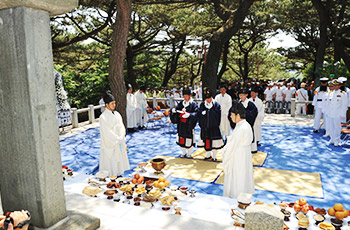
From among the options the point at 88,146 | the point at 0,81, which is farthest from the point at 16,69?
the point at 88,146

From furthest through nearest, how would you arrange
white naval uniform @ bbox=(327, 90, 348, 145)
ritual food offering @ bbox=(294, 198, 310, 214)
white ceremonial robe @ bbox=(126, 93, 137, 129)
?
white ceremonial robe @ bbox=(126, 93, 137, 129), white naval uniform @ bbox=(327, 90, 348, 145), ritual food offering @ bbox=(294, 198, 310, 214)

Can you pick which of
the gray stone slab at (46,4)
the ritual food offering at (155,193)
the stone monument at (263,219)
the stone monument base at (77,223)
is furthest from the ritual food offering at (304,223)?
→ the gray stone slab at (46,4)

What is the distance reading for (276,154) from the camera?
8.65 meters

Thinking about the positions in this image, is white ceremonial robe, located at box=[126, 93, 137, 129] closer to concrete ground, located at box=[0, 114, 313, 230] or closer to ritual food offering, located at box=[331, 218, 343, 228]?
concrete ground, located at box=[0, 114, 313, 230]

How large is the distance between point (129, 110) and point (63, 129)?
298cm

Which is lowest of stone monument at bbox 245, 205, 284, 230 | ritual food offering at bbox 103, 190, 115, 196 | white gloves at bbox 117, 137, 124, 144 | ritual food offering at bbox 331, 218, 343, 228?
ritual food offering at bbox 331, 218, 343, 228

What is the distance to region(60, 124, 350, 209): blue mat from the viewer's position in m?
5.96

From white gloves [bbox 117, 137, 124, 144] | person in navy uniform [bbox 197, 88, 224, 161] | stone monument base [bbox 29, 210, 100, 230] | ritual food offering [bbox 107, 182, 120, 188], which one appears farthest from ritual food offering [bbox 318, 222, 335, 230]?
person in navy uniform [bbox 197, 88, 224, 161]

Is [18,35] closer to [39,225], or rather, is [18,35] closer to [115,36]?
[39,225]

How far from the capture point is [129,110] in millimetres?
12258

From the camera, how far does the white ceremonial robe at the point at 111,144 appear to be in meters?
6.24

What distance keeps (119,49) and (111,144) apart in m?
5.45

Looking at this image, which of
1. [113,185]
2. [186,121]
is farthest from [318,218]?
[186,121]

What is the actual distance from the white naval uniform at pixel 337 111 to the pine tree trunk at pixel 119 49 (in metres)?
7.69
